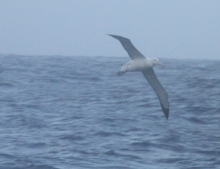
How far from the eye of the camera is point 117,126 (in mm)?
16672

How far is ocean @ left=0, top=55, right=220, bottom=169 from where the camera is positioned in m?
13.8

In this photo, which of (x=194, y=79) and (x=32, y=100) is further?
(x=194, y=79)

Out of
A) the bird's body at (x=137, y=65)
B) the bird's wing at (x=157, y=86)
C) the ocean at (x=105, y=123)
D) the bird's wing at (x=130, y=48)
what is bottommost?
the ocean at (x=105, y=123)

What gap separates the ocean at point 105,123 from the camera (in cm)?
1378

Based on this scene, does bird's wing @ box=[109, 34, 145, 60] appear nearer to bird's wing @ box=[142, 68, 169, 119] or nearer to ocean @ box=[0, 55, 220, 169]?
bird's wing @ box=[142, 68, 169, 119]

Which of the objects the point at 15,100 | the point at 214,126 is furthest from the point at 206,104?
the point at 15,100

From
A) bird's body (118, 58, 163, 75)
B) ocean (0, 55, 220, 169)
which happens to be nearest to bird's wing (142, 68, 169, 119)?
bird's body (118, 58, 163, 75)

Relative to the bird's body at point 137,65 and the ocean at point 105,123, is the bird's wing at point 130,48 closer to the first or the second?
the bird's body at point 137,65

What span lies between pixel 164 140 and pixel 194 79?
11224 mm

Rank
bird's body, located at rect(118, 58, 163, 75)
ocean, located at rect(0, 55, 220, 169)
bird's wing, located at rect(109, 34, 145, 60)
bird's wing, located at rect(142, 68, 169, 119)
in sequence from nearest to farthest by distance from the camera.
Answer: bird's wing, located at rect(109, 34, 145, 60) → bird's body, located at rect(118, 58, 163, 75) → ocean, located at rect(0, 55, 220, 169) → bird's wing, located at rect(142, 68, 169, 119)

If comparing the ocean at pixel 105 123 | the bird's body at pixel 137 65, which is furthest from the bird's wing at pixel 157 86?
the ocean at pixel 105 123

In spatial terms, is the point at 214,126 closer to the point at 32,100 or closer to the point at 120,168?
the point at 120,168

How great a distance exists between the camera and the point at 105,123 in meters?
17.1

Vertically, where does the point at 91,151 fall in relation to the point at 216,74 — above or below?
below
